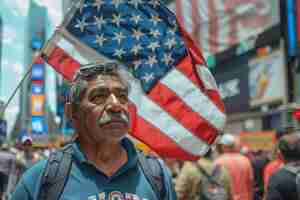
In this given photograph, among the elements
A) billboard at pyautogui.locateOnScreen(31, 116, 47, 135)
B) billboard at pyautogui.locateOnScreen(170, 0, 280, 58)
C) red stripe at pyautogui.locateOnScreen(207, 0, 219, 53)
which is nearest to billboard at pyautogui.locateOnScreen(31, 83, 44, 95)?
billboard at pyautogui.locateOnScreen(31, 116, 47, 135)

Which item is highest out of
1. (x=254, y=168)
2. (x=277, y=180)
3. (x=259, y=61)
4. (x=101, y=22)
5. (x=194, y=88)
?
(x=101, y=22)

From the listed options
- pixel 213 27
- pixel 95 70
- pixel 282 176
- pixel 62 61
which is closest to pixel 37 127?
pixel 62 61

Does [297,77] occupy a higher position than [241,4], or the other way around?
[241,4]

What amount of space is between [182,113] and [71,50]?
0.98 meters

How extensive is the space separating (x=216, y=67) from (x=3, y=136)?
27.7m

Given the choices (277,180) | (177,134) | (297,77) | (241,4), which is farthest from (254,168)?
(241,4)

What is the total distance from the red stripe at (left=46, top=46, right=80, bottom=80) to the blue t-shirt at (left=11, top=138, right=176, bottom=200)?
2.08 meters

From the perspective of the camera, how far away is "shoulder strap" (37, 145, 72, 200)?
250 cm

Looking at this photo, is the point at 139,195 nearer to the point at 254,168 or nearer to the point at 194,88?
the point at 194,88

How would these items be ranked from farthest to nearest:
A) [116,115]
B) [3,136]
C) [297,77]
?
1. [297,77]
2. [3,136]
3. [116,115]

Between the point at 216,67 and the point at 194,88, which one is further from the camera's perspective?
the point at 216,67

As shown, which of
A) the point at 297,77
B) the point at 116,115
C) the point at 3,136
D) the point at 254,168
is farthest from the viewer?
the point at 297,77

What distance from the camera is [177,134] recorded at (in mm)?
4680

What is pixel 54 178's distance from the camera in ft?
8.30
